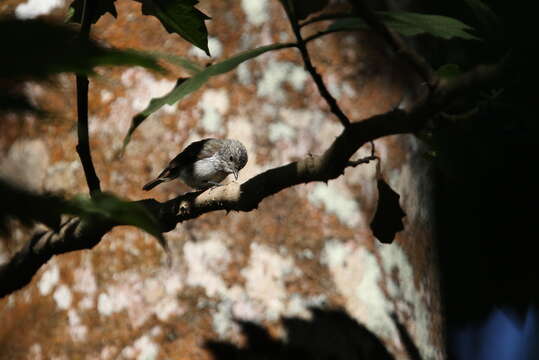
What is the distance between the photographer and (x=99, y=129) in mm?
3090

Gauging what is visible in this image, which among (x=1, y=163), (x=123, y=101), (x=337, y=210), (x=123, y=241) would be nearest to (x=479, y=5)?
(x=337, y=210)

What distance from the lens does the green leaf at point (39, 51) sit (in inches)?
16.9

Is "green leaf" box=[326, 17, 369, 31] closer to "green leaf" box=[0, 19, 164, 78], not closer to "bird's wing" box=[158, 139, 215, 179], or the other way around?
"green leaf" box=[0, 19, 164, 78]

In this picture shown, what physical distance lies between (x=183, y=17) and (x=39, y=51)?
3.79 ft

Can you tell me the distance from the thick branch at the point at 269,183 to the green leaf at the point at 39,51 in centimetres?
34

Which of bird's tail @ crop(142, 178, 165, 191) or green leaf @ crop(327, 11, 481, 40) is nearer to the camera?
green leaf @ crop(327, 11, 481, 40)

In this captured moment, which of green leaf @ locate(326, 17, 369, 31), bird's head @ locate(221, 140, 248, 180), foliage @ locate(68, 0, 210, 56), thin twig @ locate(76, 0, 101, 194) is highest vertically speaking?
bird's head @ locate(221, 140, 248, 180)

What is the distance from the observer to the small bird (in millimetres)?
3154

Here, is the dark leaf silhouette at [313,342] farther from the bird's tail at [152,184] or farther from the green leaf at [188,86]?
the green leaf at [188,86]

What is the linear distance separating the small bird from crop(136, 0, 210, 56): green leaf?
4.59 feet

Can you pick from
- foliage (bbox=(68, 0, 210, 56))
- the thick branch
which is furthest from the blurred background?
foliage (bbox=(68, 0, 210, 56))

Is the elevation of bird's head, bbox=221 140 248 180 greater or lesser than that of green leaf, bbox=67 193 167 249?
greater

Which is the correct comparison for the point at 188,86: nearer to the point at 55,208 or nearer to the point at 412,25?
the point at 412,25

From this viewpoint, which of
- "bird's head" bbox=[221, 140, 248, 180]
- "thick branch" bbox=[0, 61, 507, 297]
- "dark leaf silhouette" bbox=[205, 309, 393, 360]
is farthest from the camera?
"bird's head" bbox=[221, 140, 248, 180]
